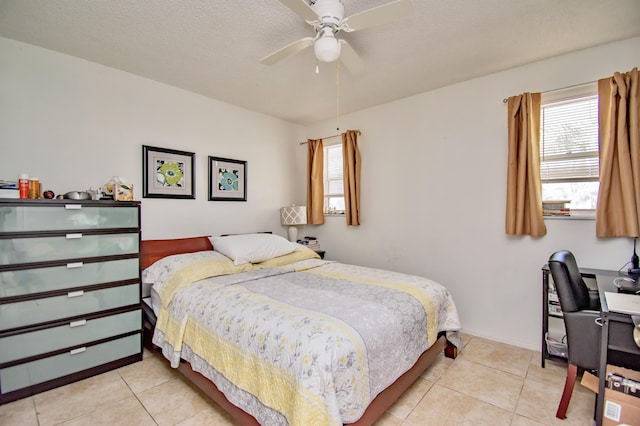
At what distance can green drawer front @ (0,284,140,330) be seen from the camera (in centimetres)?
195

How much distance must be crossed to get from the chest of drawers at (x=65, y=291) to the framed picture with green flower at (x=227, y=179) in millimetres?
1077

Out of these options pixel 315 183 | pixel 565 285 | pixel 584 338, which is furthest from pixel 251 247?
pixel 584 338

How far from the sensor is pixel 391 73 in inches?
110

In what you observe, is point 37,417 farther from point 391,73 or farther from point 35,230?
point 391,73

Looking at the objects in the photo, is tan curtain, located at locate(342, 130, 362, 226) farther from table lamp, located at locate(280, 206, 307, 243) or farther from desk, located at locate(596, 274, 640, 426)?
desk, located at locate(596, 274, 640, 426)

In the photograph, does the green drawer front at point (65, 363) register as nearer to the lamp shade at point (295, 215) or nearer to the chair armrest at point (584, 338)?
the lamp shade at point (295, 215)

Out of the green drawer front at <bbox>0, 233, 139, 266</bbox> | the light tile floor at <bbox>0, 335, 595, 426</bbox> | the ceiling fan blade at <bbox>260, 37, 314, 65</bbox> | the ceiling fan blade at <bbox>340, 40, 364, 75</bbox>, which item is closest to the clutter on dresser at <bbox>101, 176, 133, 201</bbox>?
the green drawer front at <bbox>0, 233, 139, 266</bbox>

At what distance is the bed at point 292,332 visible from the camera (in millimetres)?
1348

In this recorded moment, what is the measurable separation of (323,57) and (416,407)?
2.29 m

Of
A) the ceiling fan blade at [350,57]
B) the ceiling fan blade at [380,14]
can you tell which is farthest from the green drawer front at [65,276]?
the ceiling fan blade at [380,14]

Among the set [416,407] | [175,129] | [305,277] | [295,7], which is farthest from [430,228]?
[175,129]

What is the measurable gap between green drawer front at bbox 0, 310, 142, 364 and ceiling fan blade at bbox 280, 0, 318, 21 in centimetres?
254

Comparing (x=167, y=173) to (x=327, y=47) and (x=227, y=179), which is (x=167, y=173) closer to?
(x=227, y=179)

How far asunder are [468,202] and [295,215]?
2.09 metres
